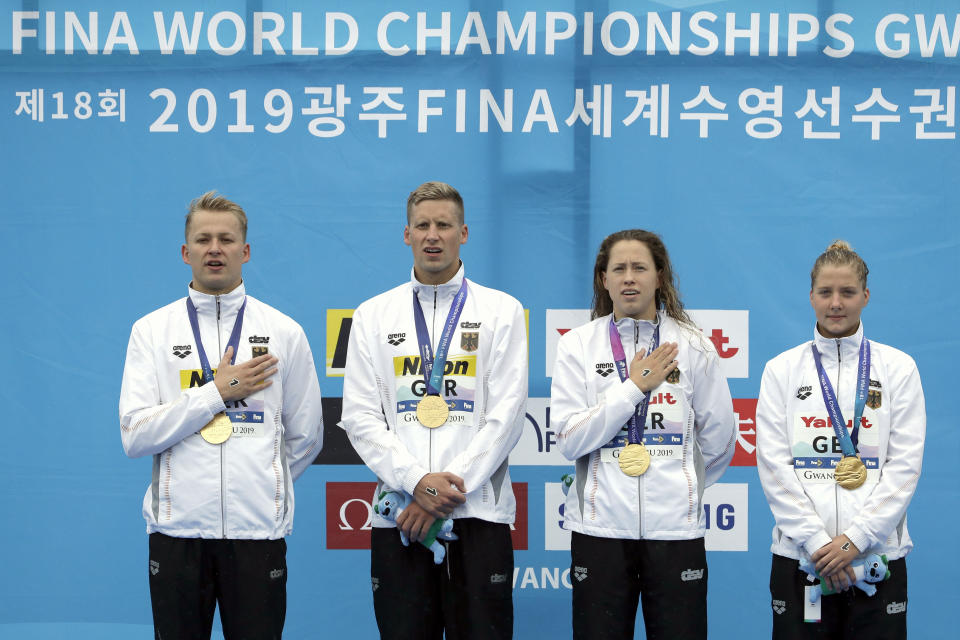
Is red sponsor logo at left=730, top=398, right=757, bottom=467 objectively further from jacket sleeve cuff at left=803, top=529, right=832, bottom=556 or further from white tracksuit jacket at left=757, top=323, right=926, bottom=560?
jacket sleeve cuff at left=803, top=529, right=832, bottom=556

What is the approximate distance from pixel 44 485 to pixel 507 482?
2.38 metres

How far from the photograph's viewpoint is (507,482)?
3.12 m

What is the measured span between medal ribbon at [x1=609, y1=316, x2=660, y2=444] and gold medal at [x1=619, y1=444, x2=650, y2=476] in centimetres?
3

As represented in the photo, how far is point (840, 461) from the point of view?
117 inches

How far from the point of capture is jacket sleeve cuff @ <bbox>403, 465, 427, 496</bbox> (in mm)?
2896

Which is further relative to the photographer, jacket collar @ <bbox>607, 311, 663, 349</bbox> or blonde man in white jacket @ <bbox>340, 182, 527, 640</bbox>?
jacket collar @ <bbox>607, 311, 663, 349</bbox>

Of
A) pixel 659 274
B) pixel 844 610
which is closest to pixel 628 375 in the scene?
pixel 659 274

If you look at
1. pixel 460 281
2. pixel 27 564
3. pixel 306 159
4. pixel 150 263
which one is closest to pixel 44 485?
pixel 27 564

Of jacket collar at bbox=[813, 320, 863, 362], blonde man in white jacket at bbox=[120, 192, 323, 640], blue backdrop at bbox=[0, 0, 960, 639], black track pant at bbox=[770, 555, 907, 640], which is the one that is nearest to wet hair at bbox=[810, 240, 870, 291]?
jacket collar at bbox=[813, 320, 863, 362]

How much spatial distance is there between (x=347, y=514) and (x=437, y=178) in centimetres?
158

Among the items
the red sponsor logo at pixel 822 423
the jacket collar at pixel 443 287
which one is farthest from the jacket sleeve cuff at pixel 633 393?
the jacket collar at pixel 443 287

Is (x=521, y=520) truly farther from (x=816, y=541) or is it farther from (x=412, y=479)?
(x=816, y=541)

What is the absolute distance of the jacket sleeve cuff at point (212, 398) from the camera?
2.93m

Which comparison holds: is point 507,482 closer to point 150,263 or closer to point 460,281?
point 460,281
